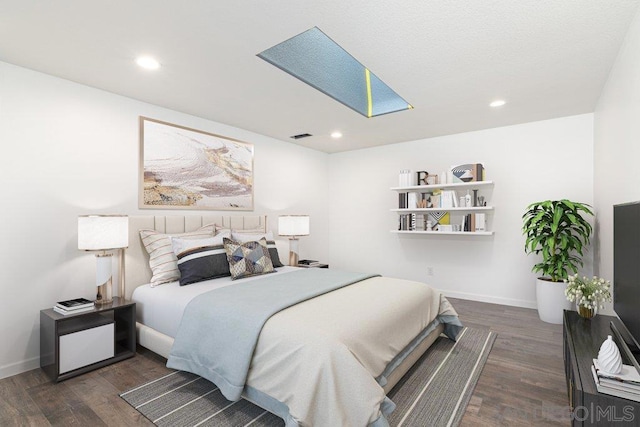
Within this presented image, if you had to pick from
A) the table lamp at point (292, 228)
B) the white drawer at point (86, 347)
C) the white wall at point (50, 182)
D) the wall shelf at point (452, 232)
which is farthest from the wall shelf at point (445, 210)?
the white drawer at point (86, 347)

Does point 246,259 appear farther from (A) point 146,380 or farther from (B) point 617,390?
(B) point 617,390

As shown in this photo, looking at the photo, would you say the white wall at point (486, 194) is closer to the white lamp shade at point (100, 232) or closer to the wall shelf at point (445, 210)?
the wall shelf at point (445, 210)

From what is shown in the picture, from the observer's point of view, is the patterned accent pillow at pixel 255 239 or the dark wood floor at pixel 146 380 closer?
the dark wood floor at pixel 146 380

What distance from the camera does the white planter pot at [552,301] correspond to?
340cm

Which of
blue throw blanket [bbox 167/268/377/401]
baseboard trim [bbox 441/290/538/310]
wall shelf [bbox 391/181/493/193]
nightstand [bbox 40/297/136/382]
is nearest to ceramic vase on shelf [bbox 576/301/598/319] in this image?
blue throw blanket [bbox 167/268/377/401]

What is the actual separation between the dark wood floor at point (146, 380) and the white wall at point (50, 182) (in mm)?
540

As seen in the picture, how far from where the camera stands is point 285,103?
10.7ft

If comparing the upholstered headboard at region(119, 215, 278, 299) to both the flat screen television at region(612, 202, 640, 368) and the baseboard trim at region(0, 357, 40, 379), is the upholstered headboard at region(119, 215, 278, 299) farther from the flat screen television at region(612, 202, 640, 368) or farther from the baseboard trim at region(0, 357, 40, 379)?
the flat screen television at region(612, 202, 640, 368)

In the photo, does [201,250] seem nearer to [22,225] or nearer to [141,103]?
[22,225]

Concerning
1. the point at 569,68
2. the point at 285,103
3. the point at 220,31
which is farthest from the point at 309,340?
the point at 569,68

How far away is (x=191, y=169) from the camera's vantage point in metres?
3.58

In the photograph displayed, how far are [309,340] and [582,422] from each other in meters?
1.23

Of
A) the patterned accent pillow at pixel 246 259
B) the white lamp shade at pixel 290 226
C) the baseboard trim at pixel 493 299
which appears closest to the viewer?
the patterned accent pillow at pixel 246 259

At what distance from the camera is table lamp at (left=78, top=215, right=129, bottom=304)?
8.05 ft
